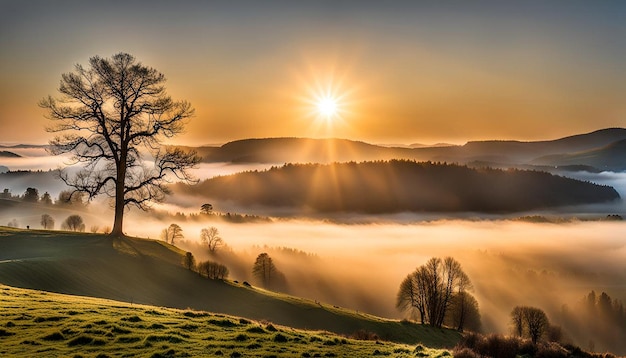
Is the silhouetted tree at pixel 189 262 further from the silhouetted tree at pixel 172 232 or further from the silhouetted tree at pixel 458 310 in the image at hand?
the silhouetted tree at pixel 172 232

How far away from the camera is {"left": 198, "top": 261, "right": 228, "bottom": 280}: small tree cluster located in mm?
62650

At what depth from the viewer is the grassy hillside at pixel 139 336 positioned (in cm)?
1747

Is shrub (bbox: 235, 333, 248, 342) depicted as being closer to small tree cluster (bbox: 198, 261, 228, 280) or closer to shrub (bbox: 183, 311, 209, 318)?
shrub (bbox: 183, 311, 209, 318)

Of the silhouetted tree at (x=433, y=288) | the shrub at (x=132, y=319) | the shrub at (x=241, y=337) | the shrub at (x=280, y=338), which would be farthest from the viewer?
the silhouetted tree at (x=433, y=288)

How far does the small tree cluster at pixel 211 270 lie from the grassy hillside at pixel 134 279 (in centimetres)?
197

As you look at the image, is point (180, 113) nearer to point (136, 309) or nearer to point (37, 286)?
point (37, 286)

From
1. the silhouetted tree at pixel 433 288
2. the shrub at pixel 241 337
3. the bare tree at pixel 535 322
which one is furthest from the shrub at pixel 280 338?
the bare tree at pixel 535 322

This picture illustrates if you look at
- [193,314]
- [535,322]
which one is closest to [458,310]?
[535,322]

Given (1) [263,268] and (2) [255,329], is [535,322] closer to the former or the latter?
(1) [263,268]

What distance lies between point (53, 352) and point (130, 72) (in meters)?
34.4

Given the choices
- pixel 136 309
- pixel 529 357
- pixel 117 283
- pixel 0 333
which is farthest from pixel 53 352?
pixel 117 283

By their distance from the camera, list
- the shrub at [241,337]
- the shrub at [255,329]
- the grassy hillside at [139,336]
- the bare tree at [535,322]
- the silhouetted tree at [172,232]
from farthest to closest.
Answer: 1. the silhouetted tree at [172,232]
2. the bare tree at [535,322]
3. the shrub at [255,329]
4. the shrub at [241,337]
5. the grassy hillside at [139,336]

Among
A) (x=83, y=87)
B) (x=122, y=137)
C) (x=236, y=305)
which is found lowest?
(x=236, y=305)

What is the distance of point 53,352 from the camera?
53.9ft
